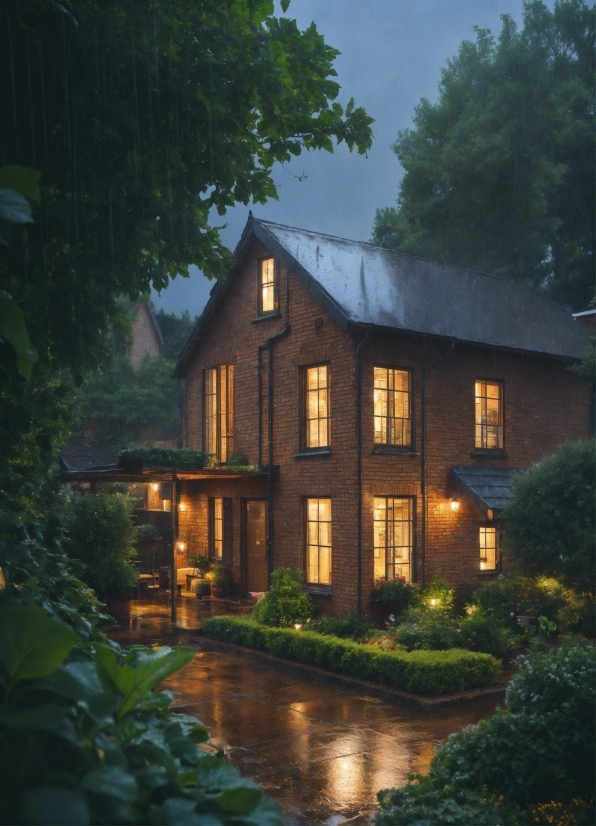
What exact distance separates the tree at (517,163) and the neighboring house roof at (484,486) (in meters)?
15.4

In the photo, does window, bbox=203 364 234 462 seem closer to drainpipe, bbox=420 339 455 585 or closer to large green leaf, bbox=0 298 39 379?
drainpipe, bbox=420 339 455 585

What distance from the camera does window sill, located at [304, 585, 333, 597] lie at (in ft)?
54.1

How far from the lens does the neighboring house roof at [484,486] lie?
1653 cm

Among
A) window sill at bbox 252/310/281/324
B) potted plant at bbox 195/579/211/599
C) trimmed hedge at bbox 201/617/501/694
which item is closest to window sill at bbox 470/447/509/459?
window sill at bbox 252/310/281/324

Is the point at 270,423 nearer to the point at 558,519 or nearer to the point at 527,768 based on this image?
the point at 558,519

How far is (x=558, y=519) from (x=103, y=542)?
33.2ft

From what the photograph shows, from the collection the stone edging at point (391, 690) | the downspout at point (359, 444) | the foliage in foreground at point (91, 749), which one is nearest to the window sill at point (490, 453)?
the downspout at point (359, 444)

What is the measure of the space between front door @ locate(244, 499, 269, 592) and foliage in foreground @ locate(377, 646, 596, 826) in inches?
517

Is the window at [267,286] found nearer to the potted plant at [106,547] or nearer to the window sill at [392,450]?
the window sill at [392,450]

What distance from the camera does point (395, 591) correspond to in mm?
15680

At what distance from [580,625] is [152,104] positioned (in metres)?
11.4

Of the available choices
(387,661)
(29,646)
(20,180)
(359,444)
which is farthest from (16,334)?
(359,444)

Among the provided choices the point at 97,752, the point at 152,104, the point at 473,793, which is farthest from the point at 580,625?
the point at 97,752

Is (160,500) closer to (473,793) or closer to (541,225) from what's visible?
(541,225)
